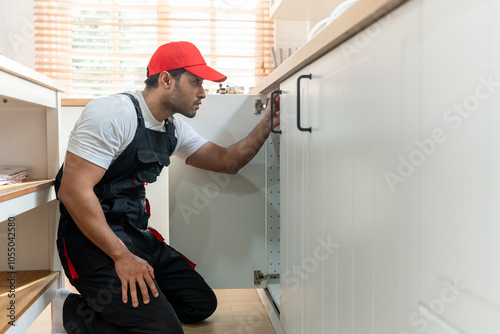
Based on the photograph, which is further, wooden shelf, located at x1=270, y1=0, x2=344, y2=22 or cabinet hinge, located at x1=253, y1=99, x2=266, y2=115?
wooden shelf, located at x1=270, y1=0, x2=344, y2=22

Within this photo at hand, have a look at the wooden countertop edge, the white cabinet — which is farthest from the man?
the wooden countertop edge

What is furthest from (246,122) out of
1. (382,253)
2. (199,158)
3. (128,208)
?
(382,253)

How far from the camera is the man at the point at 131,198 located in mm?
1376

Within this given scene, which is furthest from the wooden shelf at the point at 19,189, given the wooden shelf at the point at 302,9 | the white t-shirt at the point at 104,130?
the wooden shelf at the point at 302,9

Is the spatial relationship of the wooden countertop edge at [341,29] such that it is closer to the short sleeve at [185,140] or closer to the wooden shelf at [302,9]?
the short sleeve at [185,140]

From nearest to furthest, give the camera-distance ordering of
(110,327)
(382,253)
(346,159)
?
(382,253)
(346,159)
(110,327)

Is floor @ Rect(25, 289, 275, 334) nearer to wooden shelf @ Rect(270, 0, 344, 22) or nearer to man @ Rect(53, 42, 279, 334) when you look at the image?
man @ Rect(53, 42, 279, 334)

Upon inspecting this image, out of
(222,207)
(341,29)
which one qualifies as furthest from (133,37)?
(341,29)

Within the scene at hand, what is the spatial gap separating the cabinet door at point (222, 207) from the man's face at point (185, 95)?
15cm

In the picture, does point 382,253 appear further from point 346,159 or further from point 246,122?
point 246,122

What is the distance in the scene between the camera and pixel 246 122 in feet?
5.89

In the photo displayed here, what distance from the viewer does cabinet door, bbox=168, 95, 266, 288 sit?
179cm

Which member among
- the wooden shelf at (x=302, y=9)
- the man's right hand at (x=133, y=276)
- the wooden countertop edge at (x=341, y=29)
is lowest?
the man's right hand at (x=133, y=276)

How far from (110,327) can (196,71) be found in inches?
35.7
